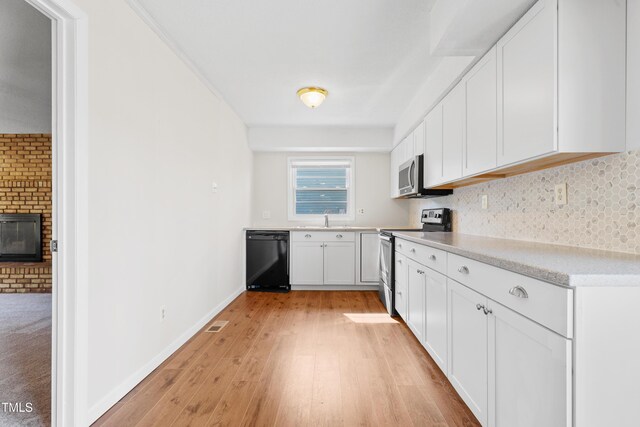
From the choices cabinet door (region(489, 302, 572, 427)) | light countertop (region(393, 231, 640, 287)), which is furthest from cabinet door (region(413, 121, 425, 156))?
cabinet door (region(489, 302, 572, 427))

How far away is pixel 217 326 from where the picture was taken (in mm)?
2994

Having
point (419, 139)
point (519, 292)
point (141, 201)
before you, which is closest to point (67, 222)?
point (141, 201)

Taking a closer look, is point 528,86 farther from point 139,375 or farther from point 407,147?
point 139,375

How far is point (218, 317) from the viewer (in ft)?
10.7

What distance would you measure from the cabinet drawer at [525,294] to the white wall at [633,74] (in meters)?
0.81

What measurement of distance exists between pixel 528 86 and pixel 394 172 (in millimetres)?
3159

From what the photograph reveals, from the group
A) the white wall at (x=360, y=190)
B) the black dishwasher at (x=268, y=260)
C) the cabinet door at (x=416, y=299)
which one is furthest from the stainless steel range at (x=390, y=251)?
the black dishwasher at (x=268, y=260)

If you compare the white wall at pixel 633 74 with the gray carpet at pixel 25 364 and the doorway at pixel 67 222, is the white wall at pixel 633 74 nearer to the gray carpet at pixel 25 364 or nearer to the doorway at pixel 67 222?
the doorway at pixel 67 222

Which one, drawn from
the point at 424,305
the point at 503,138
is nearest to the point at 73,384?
the point at 424,305

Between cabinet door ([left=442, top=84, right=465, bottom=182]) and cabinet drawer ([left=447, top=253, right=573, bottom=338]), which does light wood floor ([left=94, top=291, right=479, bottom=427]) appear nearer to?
cabinet drawer ([left=447, top=253, right=573, bottom=338])

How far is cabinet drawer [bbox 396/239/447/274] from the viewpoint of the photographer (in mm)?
1983

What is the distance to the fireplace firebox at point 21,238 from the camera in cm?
470

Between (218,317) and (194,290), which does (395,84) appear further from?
(218,317)

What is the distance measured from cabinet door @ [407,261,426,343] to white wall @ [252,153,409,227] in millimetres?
2360
